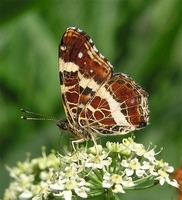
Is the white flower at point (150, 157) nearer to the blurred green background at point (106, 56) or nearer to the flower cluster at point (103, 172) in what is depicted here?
the flower cluster at point (103, 172)

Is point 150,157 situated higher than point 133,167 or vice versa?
point 150,157

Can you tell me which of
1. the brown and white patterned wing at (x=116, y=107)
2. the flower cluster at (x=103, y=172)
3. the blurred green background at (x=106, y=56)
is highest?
the blurred green background at (x=106, y=56)

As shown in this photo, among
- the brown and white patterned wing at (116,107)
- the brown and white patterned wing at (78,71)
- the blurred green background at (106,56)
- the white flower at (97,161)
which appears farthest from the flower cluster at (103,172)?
the blurred green background at (106,56)

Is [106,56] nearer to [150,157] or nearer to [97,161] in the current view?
[150,157]

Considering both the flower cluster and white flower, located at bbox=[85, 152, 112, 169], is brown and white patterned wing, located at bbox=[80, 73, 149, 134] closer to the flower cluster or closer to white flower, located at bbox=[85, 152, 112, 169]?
the flower cluster

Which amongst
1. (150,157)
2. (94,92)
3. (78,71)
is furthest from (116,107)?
(150,157)

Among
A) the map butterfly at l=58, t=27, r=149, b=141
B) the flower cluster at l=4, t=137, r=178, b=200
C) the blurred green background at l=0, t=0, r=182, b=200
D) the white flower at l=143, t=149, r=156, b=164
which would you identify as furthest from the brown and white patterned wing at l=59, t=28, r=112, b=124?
the blurred green background at l=0, t=0, r=182, b=200
